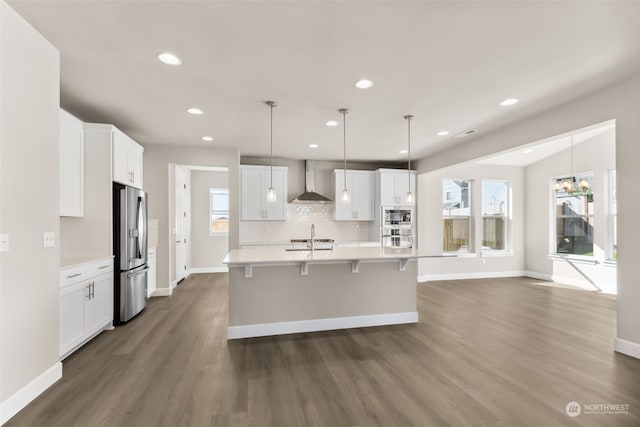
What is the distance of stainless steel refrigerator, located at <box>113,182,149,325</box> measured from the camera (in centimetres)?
384

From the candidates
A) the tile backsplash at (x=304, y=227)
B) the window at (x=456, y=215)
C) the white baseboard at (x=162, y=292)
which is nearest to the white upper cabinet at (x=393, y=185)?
the tile backsplash at (x=304, y=227)

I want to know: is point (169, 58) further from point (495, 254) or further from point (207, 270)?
point (495, 254)

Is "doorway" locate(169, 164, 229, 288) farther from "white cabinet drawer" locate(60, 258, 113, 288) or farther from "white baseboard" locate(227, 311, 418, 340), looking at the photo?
"white baseboard" locate(227, 311, 418, 340)

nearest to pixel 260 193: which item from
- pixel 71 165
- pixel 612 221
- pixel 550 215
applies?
pixel 71 165

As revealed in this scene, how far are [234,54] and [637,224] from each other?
3911 mm

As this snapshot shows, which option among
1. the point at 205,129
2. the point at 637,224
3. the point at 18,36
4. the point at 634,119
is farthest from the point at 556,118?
the point at 18,36

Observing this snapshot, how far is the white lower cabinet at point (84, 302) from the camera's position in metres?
2.84

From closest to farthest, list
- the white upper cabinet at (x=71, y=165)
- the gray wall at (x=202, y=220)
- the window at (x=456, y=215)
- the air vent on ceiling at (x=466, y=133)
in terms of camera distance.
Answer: the white upper cabinet at (x=71, y=165) < the air vent on ceiling at (x=466, y=133) < the window at (x=456, y=215) < the gray wall at (x=202, y=220)

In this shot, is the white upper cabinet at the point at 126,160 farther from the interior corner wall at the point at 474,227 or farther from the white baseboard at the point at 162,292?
the interior corner wall at the point at 474,227

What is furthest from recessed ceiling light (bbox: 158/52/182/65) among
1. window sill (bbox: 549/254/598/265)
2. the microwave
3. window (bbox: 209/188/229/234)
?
window sill (bbox: 549/254/598/265)

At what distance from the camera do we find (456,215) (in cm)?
718

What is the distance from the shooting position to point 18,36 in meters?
2.07

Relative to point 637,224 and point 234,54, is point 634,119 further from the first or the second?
point 234,54

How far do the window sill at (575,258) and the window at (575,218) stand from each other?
0.11m
